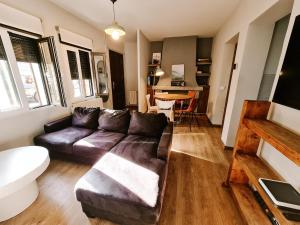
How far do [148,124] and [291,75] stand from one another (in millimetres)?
1627

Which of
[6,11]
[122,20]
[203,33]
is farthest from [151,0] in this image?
[203,33]

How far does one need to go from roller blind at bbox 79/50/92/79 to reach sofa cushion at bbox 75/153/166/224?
9.68 ft

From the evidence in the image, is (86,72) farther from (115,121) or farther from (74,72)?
(115,121)

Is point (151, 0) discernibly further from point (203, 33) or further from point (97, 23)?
point (203, 33)

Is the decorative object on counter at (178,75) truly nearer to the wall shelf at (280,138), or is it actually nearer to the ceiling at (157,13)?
the ceiling at (157,13)

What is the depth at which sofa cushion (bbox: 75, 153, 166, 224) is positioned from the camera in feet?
3.33

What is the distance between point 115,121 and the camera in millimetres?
2301

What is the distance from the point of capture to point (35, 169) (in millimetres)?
1337

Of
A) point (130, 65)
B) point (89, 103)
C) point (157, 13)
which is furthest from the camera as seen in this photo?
point (130, 65)

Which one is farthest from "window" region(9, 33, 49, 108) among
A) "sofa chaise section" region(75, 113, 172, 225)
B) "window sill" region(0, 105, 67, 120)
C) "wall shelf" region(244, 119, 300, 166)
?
"wall shelf" region(244, 119, 300, 166)

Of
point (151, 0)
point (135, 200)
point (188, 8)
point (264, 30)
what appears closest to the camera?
point (135, 200)

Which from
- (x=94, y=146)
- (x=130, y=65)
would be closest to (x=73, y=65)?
(x=94, y=146)

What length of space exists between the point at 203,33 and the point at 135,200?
486 centimetres

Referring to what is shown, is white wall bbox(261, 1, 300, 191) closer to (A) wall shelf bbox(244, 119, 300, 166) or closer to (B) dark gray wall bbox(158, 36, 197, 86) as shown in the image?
(A) wall shelf bbox(244, 119, 300, 166)
